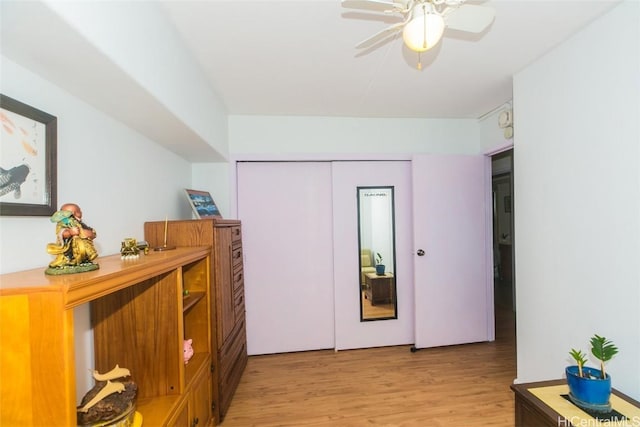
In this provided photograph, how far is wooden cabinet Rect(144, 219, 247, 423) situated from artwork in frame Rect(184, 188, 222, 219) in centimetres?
26

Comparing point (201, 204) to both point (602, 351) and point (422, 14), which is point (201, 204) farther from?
point (602, 351)

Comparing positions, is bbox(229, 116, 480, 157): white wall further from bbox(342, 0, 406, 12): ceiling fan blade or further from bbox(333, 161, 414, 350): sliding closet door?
bbox(342, 0, 406, 12): ceiling fan blade

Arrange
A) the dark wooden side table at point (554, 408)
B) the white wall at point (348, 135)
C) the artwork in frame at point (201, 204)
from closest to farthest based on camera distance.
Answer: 1. the dark wooden side table at point (554, 408)
2. the artwork in frame at point (201, 204)
3. the white wall at point (348, 135)

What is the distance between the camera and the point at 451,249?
2.85m

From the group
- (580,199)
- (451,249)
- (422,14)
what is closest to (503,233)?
(451,249)

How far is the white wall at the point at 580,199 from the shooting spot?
1387mm

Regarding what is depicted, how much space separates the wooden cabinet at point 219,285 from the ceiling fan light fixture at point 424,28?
4.93 ft

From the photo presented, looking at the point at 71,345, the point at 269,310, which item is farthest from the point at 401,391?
the point at 71,345

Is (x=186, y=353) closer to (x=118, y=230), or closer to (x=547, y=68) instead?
(x=118, y=230)

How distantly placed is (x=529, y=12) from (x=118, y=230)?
7.99 feet

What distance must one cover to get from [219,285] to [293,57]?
5.09ft

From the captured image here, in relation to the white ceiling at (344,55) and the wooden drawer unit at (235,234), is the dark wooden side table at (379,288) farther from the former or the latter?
the white ceiling at (344,55)

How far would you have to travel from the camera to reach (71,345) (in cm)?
75

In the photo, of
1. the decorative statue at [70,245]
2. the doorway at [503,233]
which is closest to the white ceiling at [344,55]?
the decorative statue at [70,245]
